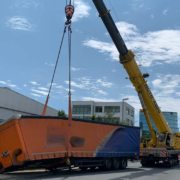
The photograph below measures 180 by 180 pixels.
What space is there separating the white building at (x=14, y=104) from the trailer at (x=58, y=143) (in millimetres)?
10017

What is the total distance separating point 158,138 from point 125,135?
4219 millimetres

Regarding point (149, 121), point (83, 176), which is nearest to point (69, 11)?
point (83, 176)

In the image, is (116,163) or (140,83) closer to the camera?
(116,163)

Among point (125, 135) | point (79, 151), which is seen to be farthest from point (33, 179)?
point (125, 135)

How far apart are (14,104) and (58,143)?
12.0 m

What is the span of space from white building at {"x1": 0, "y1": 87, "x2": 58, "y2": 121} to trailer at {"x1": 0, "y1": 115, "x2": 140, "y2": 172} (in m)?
10.0

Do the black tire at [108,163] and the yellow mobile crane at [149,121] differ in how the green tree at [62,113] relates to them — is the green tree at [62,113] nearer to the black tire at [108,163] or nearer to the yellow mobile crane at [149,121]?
the yellow mobile crane at [149,121]

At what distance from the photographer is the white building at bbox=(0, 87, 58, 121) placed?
72.4ft

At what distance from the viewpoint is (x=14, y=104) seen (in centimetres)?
2370

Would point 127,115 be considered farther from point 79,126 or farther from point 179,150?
point 79,126

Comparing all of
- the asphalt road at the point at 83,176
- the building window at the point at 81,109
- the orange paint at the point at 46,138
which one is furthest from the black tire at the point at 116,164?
the building window at the point at 81,109

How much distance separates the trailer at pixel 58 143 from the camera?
475 inches

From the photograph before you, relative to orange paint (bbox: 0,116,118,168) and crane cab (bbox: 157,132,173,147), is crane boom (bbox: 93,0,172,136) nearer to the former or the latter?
crane cab (bbox: 157,132,173,147)

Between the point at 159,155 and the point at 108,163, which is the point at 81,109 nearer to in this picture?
the point at 159,155
